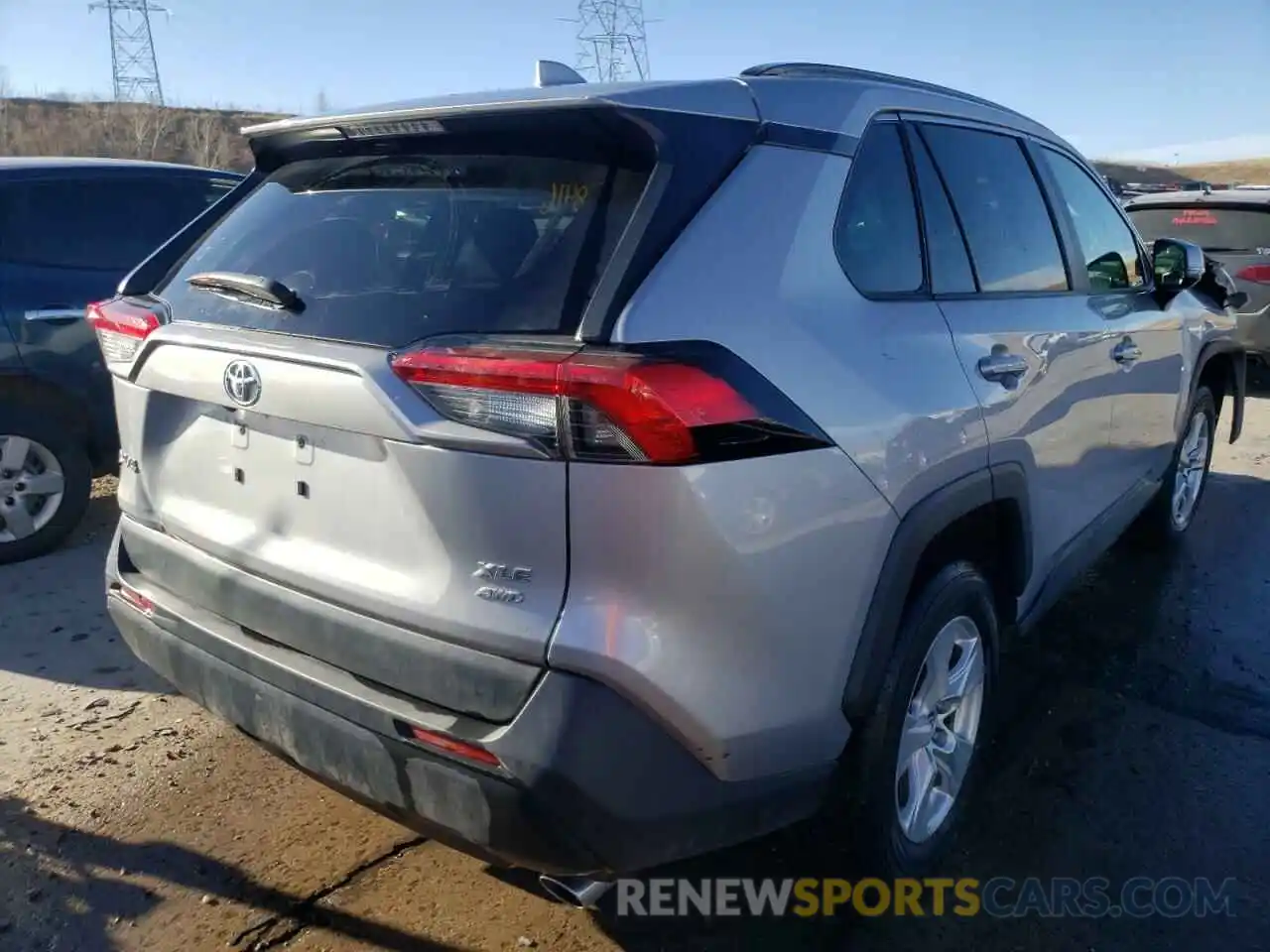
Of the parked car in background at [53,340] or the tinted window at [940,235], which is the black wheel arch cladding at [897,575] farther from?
the parked car in background at [53,340]

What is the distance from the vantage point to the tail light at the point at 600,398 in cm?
181

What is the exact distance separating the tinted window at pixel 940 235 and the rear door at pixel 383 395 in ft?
3.51

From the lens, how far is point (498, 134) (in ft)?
7.14

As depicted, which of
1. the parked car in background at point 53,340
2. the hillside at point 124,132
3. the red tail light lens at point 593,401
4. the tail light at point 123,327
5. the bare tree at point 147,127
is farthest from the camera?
the bare tree at point 147,127

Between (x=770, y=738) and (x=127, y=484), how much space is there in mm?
1770

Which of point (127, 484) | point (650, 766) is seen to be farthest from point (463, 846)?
point (127, 484)

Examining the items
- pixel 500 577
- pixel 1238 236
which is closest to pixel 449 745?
pixel 500 577

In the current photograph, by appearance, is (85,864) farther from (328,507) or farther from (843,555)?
(843,555)

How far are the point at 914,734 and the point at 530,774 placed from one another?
46.1 inches

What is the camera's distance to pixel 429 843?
2.90 meters

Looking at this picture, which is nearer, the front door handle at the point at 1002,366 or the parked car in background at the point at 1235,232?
the front door handle at the point at 1002,366

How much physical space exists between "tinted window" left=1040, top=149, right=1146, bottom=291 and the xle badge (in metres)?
2.67

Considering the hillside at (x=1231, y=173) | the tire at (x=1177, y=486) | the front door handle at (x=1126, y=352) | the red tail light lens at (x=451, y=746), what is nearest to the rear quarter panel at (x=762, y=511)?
the red tail light lens at (x=451, y=746)

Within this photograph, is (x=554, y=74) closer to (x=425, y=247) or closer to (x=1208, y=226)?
(x=425, y=247)
